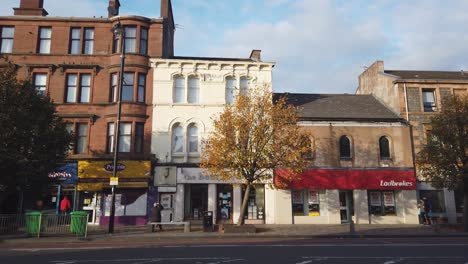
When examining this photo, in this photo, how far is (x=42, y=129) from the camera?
18.4 meters

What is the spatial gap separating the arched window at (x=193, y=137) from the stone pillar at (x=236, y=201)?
154 inches

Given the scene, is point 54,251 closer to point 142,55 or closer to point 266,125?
point 266,125

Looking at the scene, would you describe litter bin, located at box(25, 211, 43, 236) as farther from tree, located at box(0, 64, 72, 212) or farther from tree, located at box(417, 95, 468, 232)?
tree, located at box(417, 95, 468, 232)

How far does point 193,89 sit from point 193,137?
3.55m

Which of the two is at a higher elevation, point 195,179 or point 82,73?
point 82,73

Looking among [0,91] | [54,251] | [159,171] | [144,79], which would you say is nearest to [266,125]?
[159,171]

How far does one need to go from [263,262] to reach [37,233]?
12528 mm

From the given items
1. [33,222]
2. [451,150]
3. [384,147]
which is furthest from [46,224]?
[451,150]

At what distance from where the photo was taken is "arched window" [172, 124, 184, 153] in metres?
25.1

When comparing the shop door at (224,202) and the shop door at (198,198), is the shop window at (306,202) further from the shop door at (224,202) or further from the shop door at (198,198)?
the shop door at (198,198)

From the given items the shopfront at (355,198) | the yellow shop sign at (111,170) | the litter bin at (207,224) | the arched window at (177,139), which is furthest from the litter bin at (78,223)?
the shopfront at (355,198)

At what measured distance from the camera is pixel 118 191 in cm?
2394

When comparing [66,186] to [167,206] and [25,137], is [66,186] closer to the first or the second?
[167,206]

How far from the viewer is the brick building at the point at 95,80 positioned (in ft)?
78.4
